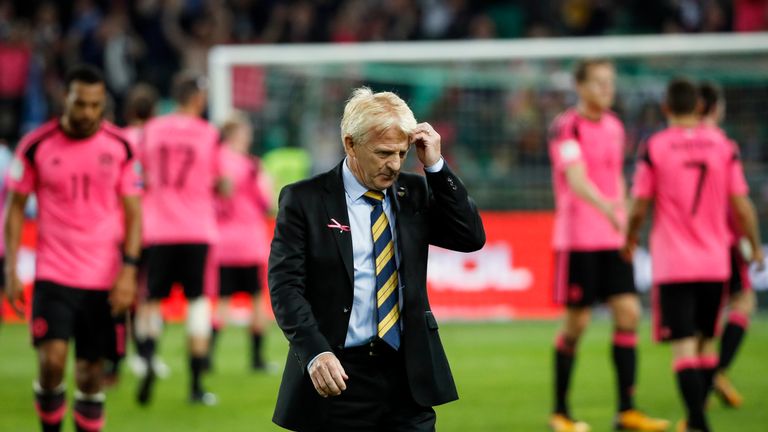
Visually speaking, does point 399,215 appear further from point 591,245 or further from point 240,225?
point 240,225

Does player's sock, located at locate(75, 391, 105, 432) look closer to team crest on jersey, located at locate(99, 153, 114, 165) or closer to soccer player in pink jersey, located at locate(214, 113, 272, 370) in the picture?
team crest on jersey, located at locate(99, 153, 114, 165)

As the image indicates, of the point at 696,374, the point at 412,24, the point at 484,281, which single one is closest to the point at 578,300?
the point at 696,374

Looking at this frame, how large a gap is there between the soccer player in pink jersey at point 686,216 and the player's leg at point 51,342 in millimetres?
3500

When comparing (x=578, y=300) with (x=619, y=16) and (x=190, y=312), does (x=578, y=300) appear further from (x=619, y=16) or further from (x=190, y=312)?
(x=619, y=16)

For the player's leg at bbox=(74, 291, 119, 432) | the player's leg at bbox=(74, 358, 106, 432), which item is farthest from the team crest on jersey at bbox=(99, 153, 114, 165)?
the player's leg at bbox=(74, 358, 106, 432)

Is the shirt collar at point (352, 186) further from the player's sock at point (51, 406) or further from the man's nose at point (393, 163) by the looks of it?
the player's sock at point (51, 406)

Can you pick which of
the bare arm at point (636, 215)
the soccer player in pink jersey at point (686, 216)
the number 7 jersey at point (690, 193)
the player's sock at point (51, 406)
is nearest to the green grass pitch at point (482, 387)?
the soccer player in pink jersey at point (686, 216)

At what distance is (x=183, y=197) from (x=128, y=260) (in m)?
3.31

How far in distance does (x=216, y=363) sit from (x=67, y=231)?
5.41 m

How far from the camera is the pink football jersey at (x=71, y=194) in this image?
22.7ft

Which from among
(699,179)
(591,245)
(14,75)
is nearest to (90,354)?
(591,245)

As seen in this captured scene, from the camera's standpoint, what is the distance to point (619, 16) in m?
20.1

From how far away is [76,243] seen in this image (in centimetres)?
697

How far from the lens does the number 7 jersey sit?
25.3 feet
